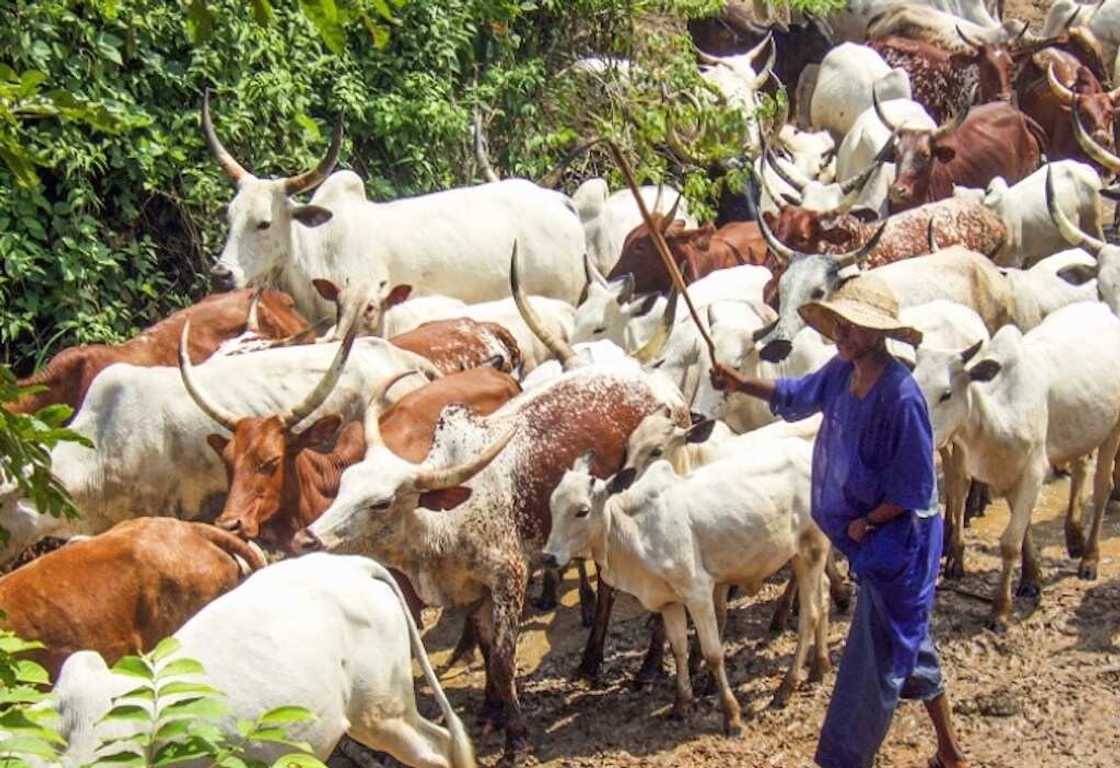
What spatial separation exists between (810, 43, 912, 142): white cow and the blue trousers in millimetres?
9725

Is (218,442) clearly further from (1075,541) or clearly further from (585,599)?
(1075,541)

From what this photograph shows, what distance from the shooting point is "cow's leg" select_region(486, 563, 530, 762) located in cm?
781

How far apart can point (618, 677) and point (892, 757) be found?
1461mm

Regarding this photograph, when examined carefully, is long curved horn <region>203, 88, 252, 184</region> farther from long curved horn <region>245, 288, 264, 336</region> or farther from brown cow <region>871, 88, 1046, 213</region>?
brown cow <region>871, 88, 1046, 213</region>

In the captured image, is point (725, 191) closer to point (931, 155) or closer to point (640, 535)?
point (931, 155)

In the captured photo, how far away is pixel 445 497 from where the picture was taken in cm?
764

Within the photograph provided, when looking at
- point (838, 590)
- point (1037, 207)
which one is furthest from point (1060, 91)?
point (838, 590)

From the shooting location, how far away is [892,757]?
7504 mm

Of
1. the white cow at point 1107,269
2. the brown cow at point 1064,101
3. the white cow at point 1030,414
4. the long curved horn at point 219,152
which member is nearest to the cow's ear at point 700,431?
the white cow at point 1030,414

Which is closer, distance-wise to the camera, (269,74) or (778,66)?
(269,74)

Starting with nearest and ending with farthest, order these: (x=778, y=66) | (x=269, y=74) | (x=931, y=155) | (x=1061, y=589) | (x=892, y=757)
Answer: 1. (x=892, y=757)
2. (x=1061, y=589)
3. (x=269, y=74)
4. (x=931, y=155)
5. (x=778, y=66)

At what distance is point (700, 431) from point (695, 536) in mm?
446

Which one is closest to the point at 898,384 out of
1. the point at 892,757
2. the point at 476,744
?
the point at 892,757

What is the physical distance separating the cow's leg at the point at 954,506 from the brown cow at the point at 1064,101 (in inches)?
241
